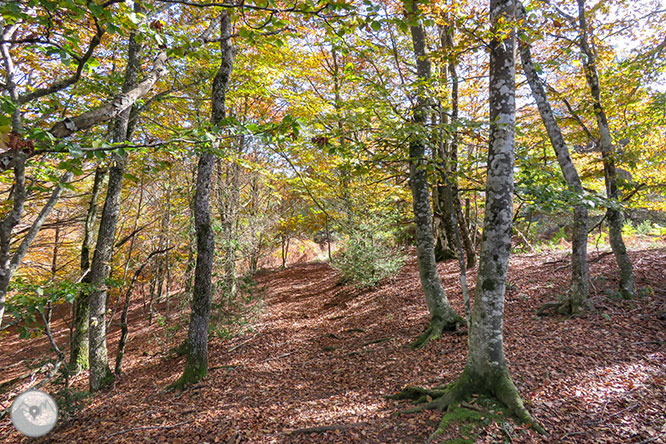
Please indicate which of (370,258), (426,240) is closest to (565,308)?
(426,240)

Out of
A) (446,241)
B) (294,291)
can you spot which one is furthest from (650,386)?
(294,291)

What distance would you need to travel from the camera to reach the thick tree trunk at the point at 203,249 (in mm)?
5934

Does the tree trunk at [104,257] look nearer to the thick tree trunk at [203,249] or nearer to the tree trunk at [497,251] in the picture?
the thick tree trunk at [203,249]

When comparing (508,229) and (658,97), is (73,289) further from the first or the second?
(658,97)

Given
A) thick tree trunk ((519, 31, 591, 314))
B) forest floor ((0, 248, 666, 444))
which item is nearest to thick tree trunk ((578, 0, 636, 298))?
forest floor ((0, 248, 666, 444))

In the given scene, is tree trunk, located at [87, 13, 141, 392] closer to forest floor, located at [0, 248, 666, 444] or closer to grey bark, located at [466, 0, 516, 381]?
forest floor, located at [0, 248, 666, 444]

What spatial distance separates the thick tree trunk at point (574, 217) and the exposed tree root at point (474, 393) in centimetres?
337

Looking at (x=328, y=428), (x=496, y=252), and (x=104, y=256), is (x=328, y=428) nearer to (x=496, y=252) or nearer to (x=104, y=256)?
(x=496, y=252)

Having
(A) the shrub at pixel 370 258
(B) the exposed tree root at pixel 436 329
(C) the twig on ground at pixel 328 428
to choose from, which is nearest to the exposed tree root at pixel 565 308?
(B) the exposed tree root at pixel 436 329

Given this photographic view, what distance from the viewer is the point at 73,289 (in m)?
4.15

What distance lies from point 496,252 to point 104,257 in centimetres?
710

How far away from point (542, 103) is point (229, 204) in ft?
29.3

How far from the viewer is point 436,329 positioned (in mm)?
6145

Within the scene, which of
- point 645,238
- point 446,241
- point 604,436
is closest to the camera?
point 604,436
